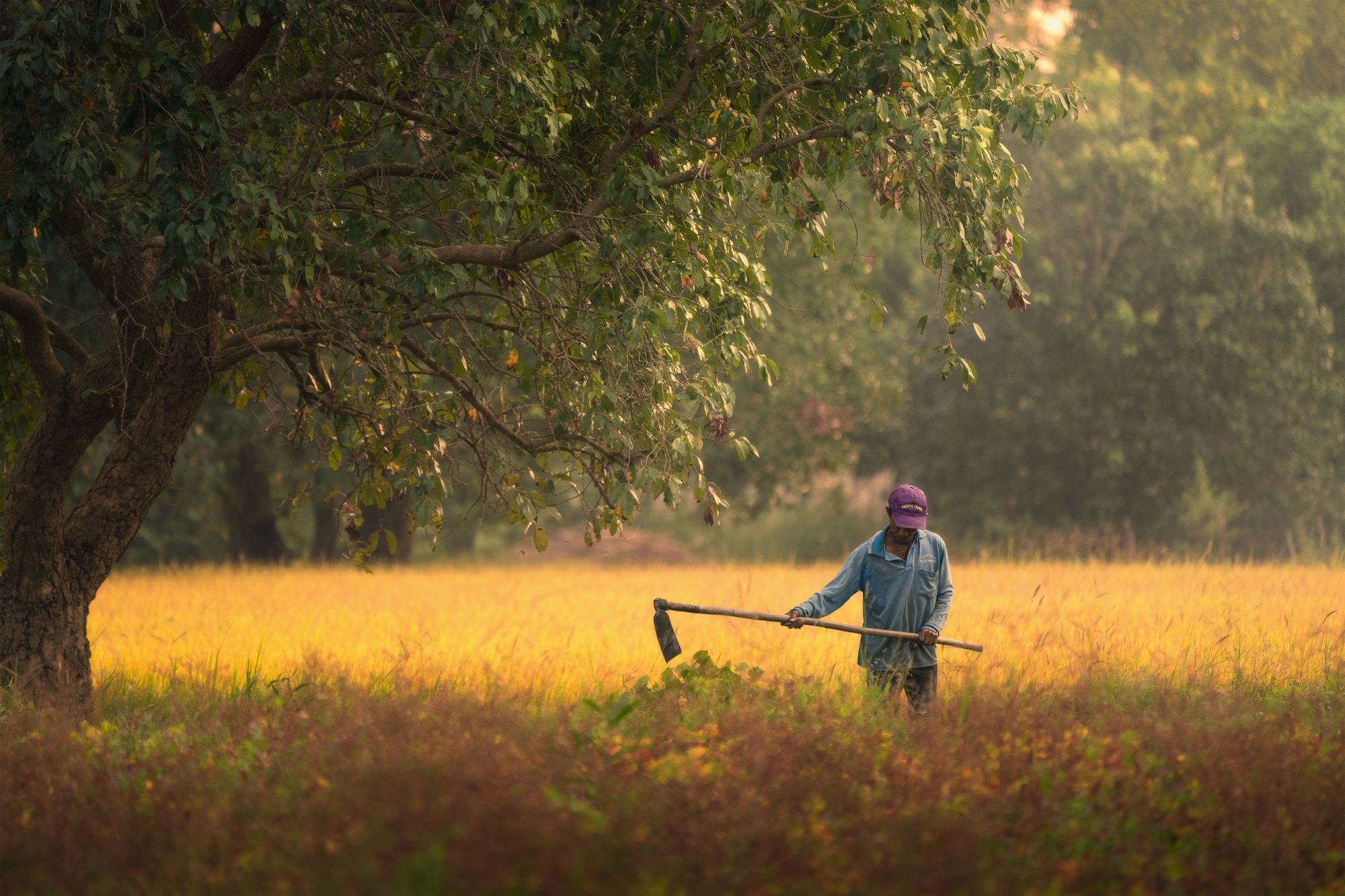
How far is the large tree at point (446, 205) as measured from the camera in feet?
19.4

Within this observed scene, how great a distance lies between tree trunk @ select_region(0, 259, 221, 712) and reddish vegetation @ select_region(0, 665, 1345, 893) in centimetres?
111

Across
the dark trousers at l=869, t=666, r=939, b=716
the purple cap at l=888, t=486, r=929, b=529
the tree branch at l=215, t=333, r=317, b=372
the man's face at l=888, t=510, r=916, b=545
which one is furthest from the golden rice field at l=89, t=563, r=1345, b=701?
the tree branch at l=215, t=333, r=317, b=372

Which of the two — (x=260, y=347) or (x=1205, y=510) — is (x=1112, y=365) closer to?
(x=1205, y=510)

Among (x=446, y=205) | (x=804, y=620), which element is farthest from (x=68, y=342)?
(x=804, y=620)

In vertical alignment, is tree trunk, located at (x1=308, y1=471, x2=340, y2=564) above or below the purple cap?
below

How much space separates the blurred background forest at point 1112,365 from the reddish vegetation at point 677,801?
13628 millimetres

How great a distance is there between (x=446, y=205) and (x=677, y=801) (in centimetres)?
492

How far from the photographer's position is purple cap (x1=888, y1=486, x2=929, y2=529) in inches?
257

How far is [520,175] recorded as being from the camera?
6.55m

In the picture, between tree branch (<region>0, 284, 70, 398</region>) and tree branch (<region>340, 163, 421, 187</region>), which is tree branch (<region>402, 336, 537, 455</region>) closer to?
tree branch (<region>340, 163, 421, 187</region>)

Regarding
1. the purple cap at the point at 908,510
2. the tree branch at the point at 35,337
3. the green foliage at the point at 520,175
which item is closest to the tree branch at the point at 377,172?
the green foliage at the point at 520,175

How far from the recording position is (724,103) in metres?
7.53

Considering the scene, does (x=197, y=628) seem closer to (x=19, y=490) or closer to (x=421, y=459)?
(x=19, y=490)

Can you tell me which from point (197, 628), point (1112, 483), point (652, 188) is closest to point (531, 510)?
point (652, 188)
